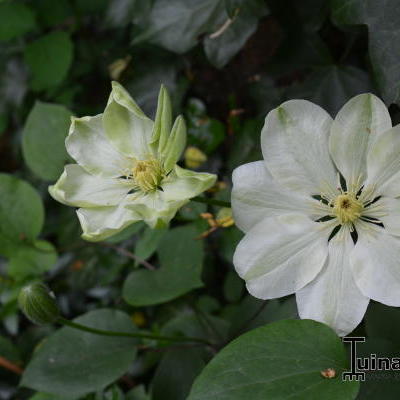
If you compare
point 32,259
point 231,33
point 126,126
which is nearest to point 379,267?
point 126,126

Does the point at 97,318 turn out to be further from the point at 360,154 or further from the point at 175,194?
the point at 360,154

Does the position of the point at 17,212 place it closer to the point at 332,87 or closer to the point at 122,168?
the point at 122,168

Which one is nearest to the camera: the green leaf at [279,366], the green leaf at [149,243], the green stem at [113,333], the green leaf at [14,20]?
the green leaf at [279,366]

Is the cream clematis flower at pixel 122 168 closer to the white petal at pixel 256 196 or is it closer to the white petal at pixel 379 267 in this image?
the white petal at pixel 256 196

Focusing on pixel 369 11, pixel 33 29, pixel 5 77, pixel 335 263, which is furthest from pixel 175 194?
pixel 5 77

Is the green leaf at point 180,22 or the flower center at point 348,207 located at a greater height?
the green leaf at point 180,22

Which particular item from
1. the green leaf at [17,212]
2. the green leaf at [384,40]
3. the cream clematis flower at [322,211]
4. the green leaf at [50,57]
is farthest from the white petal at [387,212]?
the green leaf at [50,57]

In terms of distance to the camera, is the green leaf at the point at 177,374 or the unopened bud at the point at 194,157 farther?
the unopened bud at the point at 194,157
